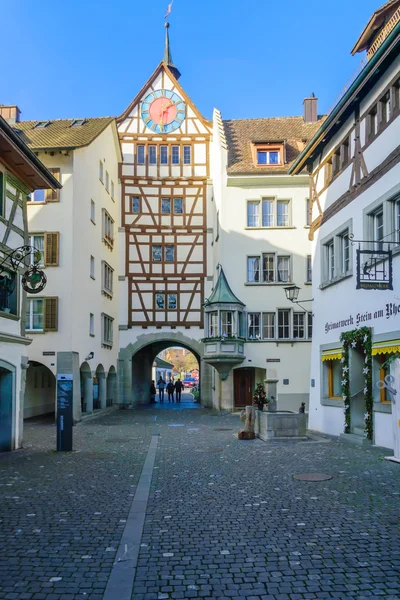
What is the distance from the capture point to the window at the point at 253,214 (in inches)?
1377

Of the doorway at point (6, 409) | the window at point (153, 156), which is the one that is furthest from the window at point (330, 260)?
the window at point (153, 156)

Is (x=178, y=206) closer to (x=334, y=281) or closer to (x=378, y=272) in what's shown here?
(x=334, y=281)

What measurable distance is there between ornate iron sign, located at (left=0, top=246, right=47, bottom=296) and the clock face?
77.2ft

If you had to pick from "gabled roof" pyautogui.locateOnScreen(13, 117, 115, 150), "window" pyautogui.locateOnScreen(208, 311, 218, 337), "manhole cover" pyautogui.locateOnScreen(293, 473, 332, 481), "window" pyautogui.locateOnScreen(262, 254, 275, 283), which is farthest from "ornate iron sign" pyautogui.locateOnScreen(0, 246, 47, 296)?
"window" pyautogui.locateOnScreen(262, 254, 275, 283)

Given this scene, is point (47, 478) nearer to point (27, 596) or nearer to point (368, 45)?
point (27, 596)

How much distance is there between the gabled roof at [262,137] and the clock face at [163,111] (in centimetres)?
308

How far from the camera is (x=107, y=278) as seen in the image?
3472 centimetres

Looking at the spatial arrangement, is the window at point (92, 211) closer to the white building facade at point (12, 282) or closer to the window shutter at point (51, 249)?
the window shutter at point (51, 249)

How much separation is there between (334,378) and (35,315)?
14.1 meters

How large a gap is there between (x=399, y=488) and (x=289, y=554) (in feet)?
13.9

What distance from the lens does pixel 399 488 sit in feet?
33.6

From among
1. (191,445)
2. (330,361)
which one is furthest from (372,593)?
(330,361)

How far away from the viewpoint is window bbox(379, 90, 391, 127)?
52.3 feet

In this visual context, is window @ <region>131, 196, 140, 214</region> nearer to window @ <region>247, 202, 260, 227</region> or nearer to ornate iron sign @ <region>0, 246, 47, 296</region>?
window @ <region>247, 202, 260, 227</region>
